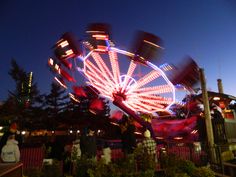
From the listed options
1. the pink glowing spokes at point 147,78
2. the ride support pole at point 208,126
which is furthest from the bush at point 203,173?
the pink glowing spokes at point 147,78

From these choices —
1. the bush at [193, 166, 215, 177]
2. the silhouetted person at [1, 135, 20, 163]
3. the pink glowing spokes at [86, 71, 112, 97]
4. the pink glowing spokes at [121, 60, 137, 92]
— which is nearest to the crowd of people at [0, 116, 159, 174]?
the bush at [193, 166, 215, 177]

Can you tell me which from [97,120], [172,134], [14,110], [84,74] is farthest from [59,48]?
[97,120]

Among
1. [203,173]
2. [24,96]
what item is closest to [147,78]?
[203,173]

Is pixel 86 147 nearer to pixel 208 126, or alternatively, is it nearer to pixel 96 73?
pixel 208 126

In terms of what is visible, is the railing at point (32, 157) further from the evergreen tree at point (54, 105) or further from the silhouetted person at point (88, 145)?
the evergreen tree at point (54, 105)

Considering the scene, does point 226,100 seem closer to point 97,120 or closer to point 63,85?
point 63,85

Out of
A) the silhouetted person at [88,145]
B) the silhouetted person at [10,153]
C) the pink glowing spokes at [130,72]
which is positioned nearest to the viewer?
the silhouetted person at [10,153]

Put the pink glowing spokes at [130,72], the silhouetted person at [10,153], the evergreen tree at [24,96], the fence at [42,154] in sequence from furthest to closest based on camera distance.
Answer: the evergreen tree at [24,96], the pink glowing spokes at [130,72], the fence at [42,154], the silhouetted person at [10,153]

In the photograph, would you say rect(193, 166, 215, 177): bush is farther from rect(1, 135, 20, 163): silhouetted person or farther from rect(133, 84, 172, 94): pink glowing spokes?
rect(133, 84, 172, 94): pink glowing spokes

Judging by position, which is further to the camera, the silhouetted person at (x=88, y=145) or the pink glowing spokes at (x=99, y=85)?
the pink glowing spokes at (x=99, y=85)

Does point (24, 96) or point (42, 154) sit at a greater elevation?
point (24, 96)

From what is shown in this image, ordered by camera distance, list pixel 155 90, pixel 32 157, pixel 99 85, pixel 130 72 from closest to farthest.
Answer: pixel 32 157
pixel 155 90
pixel 130 72
pixel 99 85

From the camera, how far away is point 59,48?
1970cm

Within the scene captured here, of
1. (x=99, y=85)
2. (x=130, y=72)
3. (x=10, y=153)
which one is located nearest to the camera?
(x=10, y=153)
